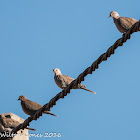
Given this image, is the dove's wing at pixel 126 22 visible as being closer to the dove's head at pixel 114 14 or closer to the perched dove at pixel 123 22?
the perched dove at pixel 123 22

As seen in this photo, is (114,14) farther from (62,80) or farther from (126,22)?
(62,80)

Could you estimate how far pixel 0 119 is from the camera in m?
5.14

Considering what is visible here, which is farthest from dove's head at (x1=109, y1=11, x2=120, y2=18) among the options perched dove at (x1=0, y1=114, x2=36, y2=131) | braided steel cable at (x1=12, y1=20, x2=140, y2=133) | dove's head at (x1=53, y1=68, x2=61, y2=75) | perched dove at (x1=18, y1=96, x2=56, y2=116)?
braided steel cable at (x1=12, y1=20, x2=140, y2=133)

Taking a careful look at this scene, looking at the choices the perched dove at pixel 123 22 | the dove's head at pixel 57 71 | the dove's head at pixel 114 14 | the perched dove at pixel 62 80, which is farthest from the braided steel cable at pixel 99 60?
the dove's head at pixel 57 71

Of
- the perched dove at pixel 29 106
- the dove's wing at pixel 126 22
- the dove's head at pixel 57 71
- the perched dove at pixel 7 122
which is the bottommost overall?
the perched dove at pixel 7 122

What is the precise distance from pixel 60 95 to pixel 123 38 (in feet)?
3.17

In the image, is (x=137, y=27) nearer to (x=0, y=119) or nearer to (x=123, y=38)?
(x=123, y=38)

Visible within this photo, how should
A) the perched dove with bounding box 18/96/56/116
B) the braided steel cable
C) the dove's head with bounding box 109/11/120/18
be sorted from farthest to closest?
the dove's head with bounding box 109/11/120/18 → the perched dove with bounding box 18/96/56/116 → the braided steel cable

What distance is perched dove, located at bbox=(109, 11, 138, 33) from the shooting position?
23.4ft

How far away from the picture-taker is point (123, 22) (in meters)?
7.36

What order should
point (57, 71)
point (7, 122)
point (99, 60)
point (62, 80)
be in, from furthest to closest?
point (57, 71) → point (62, 80) → point (7, 122) → point (99, 60)

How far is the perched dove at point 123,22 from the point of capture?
713 centimetres

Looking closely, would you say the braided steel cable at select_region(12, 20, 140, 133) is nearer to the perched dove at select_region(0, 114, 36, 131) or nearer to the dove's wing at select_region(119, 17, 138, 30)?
the perched dove at select_region(0, 114, 36, 131)

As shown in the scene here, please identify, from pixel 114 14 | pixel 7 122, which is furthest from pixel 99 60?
pixel 114 14
